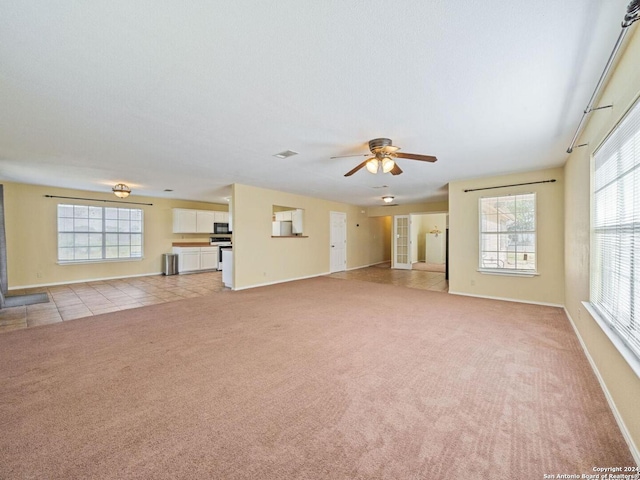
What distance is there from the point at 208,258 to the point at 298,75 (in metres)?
8.40

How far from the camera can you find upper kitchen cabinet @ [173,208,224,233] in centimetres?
870

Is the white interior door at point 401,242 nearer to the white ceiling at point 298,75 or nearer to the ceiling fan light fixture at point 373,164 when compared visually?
the white ceiling at point 298,75

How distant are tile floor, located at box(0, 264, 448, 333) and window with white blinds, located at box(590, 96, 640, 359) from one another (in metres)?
3.84

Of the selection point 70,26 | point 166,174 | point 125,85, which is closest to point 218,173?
point 166,174

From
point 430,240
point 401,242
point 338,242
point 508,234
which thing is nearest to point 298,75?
point 508,234

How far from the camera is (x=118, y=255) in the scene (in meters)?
7.74

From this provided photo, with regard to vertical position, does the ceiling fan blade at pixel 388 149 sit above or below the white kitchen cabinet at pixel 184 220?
above

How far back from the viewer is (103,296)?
217 inches

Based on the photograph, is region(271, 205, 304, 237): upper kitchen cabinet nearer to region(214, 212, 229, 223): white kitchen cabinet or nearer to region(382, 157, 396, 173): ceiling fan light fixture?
region(214, 212, 229, 223): white kitchen cabinet

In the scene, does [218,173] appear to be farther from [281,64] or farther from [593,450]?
[593,450]

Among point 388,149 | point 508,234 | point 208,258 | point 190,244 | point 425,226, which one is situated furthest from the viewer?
point 425,226

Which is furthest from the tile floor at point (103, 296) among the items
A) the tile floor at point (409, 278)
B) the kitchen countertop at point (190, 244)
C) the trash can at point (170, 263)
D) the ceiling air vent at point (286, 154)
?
the tile floor at point (409, 278)

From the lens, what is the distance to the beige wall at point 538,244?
4625 millimetres

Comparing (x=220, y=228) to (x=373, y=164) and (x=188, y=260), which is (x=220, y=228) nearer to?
(x=188, y=260)
